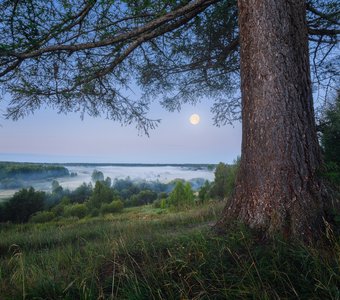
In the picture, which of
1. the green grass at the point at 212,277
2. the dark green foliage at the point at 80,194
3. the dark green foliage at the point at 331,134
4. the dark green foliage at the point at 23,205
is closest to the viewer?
the green grass at the point at 212,277

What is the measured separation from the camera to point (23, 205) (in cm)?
4562

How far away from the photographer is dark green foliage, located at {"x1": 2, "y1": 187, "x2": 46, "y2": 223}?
43000 mm

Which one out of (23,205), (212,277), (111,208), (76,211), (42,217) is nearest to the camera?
(212,277)

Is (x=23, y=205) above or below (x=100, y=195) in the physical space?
above

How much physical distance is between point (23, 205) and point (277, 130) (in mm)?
50674

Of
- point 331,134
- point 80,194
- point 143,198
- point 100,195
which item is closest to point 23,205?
point 100,195

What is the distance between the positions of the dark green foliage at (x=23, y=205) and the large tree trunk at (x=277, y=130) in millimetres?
47112

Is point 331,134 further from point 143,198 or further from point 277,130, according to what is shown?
point 143,198

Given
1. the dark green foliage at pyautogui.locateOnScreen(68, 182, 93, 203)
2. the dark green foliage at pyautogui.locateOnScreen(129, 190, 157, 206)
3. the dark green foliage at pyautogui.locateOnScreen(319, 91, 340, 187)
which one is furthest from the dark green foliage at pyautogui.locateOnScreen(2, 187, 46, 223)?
the dark green foliage at pyautogui.locateOnScreen(319, 91, 340, 187)

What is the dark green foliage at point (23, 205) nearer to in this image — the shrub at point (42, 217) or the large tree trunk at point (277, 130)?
the shrub at point (42, 217)

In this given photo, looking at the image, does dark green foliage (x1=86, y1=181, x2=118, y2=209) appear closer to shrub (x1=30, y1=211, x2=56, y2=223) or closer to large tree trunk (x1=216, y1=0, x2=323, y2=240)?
shrub (x1=30, y1=211, x2=56, y2=223)

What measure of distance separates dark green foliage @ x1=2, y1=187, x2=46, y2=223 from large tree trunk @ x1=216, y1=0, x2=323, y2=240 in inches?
1855

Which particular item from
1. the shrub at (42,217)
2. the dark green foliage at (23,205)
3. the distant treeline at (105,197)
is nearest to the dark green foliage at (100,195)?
the distant treeline at (105,197)

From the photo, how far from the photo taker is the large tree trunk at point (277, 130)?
3055 mm
